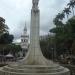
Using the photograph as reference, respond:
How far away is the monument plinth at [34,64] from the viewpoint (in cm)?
1689

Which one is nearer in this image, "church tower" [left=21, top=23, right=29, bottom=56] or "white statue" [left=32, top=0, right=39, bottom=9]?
"white statue" [left=32, top=0, right=39, bottom=9]

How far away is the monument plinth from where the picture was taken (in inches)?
665

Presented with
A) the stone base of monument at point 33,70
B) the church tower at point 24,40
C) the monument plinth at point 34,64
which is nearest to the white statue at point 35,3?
the monument plinth at point 34,64

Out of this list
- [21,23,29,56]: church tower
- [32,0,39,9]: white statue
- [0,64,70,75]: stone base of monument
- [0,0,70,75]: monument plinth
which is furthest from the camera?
[21,23,29,56]: church tower

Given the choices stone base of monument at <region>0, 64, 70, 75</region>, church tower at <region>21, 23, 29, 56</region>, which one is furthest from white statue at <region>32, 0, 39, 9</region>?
church tower at <region>21, 23, 29, 56</region>

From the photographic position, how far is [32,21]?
64.5ft

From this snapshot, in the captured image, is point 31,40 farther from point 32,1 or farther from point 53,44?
point 53,44

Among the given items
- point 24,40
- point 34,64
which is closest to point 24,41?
point 24,40

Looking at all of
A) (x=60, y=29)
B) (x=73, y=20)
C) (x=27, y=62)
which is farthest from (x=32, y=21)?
(x=60, y=29)

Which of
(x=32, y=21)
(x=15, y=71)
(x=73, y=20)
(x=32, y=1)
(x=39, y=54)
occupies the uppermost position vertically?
(x=73, y=20)

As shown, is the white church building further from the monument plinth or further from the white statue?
the monument plinth

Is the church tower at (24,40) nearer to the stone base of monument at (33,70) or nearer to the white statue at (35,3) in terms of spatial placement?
the white statue at (35,3)

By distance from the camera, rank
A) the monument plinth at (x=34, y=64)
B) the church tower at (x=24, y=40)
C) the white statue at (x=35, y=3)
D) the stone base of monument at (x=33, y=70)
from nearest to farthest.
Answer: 1. the stone base of monument at (x=33, y=70)
2. the monument plinth at (x=34, y=64)
3. the white statue at (x=35, y=3)
4. the church tower at (x=24, y=40)

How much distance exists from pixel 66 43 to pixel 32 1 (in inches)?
1406
